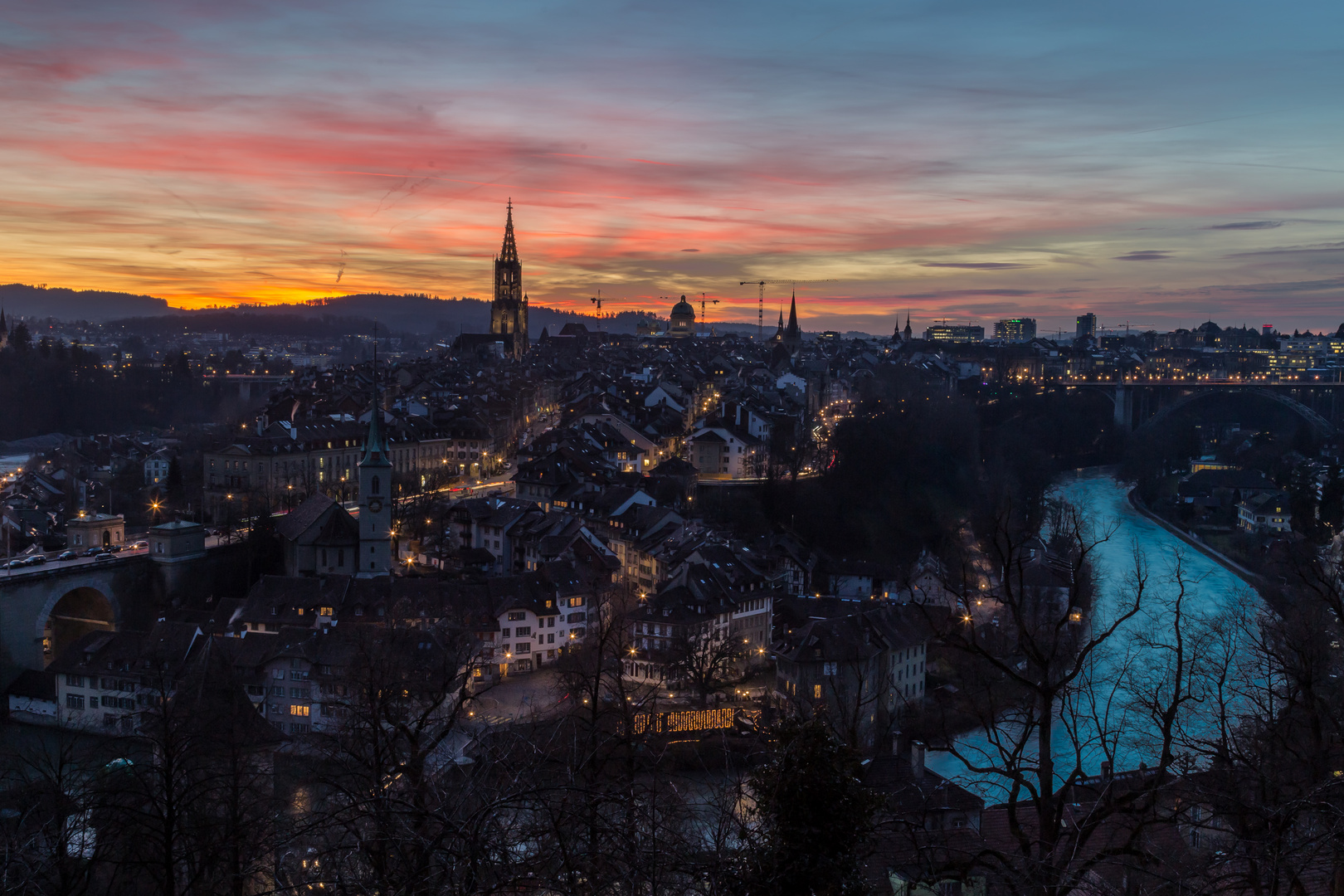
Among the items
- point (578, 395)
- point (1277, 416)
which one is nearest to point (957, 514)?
point (578, 395)

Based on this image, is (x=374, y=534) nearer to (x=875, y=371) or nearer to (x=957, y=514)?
(x=957, y=514)

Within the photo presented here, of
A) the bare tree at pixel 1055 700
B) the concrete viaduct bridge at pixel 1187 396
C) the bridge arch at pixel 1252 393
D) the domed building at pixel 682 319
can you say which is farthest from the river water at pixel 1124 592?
the domed building at pixel 682 319

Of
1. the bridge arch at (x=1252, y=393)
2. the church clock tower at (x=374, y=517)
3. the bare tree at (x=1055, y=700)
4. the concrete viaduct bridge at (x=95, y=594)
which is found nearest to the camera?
the bare tree at (x=1055, y=700)

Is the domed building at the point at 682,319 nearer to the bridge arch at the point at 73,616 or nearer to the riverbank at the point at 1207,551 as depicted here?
the riverbank at the point at 1207,551

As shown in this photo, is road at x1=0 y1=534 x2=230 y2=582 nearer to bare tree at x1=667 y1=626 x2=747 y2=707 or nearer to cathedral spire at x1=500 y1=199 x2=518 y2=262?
bare tree at x1=667 y1=626 x2=747 y2=707

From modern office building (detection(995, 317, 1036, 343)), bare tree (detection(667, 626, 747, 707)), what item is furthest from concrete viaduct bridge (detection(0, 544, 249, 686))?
modern office building (detection(995, 317, 1036, 343))

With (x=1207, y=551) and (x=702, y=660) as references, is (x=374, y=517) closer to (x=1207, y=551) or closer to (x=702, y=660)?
(x=702, y=660)
